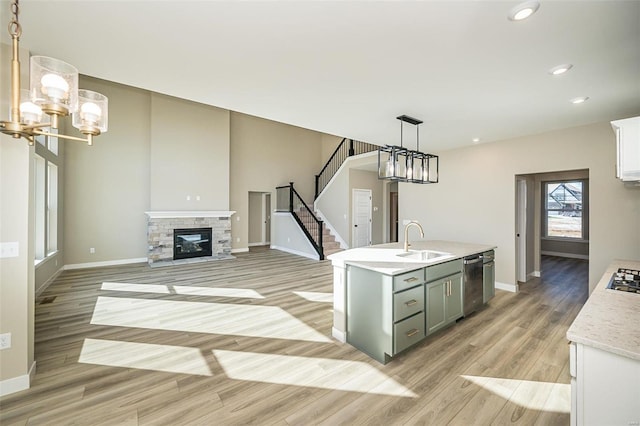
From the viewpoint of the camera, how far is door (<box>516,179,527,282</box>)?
5.33m

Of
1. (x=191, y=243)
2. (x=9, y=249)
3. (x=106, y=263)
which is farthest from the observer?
(x=191, y=243)

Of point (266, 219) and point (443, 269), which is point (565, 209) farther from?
point (266, 219)

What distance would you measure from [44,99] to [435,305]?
143 inches

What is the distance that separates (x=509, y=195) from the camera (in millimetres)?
4973

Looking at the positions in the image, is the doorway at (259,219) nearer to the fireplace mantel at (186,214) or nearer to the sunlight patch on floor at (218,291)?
the fireplace mantel at (186,214)

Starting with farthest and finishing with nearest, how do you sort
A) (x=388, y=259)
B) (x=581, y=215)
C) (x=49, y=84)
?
(x=581, y=215)
(x=388, y=259)
(x=49, y=84)

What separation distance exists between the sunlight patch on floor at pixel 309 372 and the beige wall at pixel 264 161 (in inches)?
263

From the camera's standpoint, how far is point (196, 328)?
3.38m

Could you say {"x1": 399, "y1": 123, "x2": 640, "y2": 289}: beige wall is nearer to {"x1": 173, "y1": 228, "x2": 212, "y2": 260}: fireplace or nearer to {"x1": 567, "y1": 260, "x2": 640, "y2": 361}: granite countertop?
{"x1": 567, "y1": 260, "x2": 640, "y2": 361}: granite countertop

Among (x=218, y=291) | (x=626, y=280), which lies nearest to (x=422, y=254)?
(x=626, y=280)

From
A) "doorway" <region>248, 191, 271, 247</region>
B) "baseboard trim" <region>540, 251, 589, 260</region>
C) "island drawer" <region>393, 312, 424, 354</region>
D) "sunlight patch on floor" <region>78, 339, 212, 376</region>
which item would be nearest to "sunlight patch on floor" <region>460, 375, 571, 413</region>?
"island drawer" <region>393, 312, 424, 354</region>

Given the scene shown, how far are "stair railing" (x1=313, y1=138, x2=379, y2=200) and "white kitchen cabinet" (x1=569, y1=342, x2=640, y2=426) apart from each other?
689cm

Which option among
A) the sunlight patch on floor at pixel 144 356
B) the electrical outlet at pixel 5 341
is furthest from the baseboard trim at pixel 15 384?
the sunlight patch on floor at pixel 144 356

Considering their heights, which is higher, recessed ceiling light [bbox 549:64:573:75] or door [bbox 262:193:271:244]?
recessed ceiling light [bbox 549:64:573:75]
